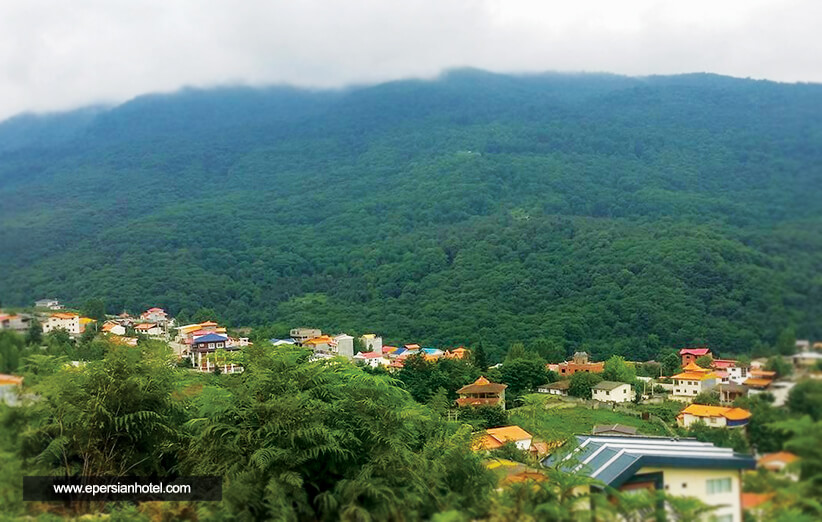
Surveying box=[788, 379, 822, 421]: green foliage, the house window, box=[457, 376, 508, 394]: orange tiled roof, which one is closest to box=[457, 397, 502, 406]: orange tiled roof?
box=[457, 376, 508, 394]: orange tiled roof

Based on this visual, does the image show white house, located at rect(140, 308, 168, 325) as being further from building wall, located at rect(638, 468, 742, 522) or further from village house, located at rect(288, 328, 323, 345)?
building wall, located at rect(638, 468, 742, 522)

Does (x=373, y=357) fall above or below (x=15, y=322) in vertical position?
below

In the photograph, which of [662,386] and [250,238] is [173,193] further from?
[662,386]

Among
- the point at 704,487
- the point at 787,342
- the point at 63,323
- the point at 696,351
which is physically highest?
the point at 787,342

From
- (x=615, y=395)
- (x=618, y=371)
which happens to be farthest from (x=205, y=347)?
(x=618, y=371)

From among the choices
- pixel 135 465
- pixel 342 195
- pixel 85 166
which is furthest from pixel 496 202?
pixel 135 465

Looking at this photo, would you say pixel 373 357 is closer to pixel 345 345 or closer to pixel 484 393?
pixel 345 345

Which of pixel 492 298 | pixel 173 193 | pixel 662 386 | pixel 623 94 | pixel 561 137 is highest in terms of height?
pixel 623 94
